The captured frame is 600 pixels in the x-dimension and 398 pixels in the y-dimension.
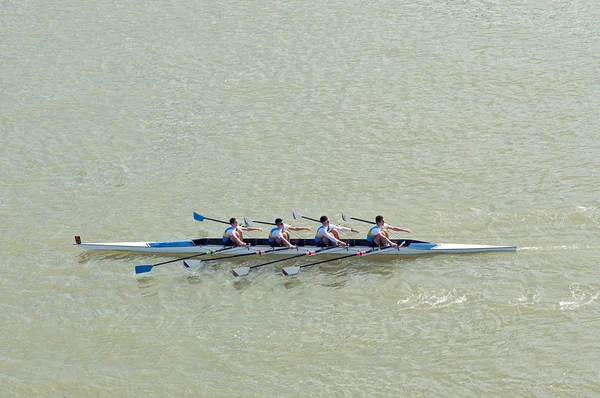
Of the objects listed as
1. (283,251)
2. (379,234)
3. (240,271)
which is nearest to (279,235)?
(283,251)

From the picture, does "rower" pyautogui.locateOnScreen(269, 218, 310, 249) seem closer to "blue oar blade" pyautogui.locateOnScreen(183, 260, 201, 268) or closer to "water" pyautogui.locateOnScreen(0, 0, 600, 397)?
"water" pyautogui.locateOnScreen(0, 0, 600, 397)

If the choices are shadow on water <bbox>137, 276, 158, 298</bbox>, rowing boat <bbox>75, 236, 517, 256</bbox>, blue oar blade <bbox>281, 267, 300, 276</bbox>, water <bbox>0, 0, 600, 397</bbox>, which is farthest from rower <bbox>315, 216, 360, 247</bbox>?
shadow on water <bbox>137, 276, 158, 298</bbox>

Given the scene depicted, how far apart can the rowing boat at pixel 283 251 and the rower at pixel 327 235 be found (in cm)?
14

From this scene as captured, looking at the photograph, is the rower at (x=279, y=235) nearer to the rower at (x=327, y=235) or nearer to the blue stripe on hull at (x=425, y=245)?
the rower at (x=327, y=235)

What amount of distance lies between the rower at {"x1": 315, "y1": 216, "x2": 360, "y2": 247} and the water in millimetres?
506

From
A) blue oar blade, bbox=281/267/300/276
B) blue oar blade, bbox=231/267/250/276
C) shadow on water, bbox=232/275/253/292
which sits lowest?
shadow on water, bbox=232/275/253/292

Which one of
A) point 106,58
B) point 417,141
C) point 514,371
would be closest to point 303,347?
point 514,371

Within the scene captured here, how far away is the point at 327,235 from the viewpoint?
18.4 meters

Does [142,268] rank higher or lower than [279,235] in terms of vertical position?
lower

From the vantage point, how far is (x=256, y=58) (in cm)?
2752

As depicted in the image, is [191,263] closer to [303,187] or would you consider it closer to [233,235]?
[233,235]

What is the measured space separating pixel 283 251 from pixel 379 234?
2.24 metres

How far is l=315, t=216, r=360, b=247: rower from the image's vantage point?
1841 cm

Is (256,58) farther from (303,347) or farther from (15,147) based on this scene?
(303,347)
